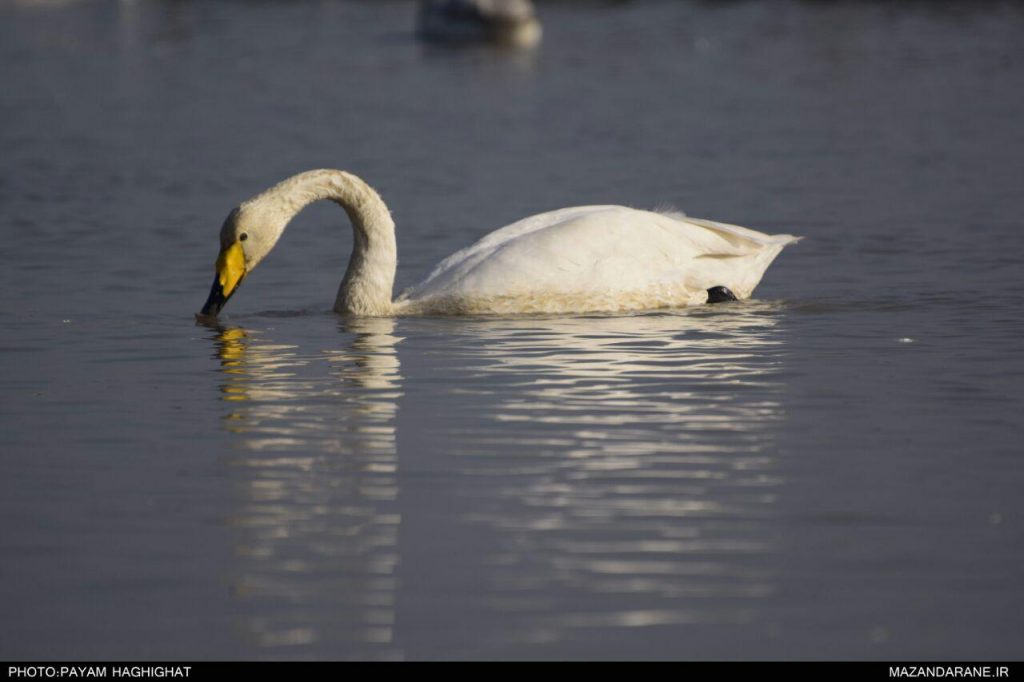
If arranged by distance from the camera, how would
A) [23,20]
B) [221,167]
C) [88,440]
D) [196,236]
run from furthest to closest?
[23,20] < [221,167] < [196,236] < [88,440]

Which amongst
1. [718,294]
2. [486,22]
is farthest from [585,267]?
[486,22]

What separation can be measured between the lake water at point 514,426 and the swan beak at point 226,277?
0.16 metres

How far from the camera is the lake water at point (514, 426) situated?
599cm

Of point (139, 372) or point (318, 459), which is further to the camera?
point (139, 372)

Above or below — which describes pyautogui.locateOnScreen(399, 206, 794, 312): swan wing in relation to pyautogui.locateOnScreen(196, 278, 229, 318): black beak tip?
above

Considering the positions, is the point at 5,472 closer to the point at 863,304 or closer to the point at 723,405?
the point at 723,405

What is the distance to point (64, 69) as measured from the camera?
37375 mm

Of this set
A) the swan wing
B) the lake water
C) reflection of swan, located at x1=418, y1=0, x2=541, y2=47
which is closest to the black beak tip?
the lake water

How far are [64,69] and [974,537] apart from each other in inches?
1298

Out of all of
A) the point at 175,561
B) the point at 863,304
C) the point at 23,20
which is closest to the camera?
the point at 175,561

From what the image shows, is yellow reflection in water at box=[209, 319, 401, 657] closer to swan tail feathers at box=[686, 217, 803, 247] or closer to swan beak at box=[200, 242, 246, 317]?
swan beak at box=[200, 242, 246, 317]

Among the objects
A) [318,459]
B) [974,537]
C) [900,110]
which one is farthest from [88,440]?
[900,110]

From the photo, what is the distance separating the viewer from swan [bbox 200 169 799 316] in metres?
12.2

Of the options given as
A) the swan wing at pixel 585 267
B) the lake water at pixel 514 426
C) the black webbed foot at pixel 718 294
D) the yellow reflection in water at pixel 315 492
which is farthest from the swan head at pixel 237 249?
the black webbed foot at pixel 718 294
